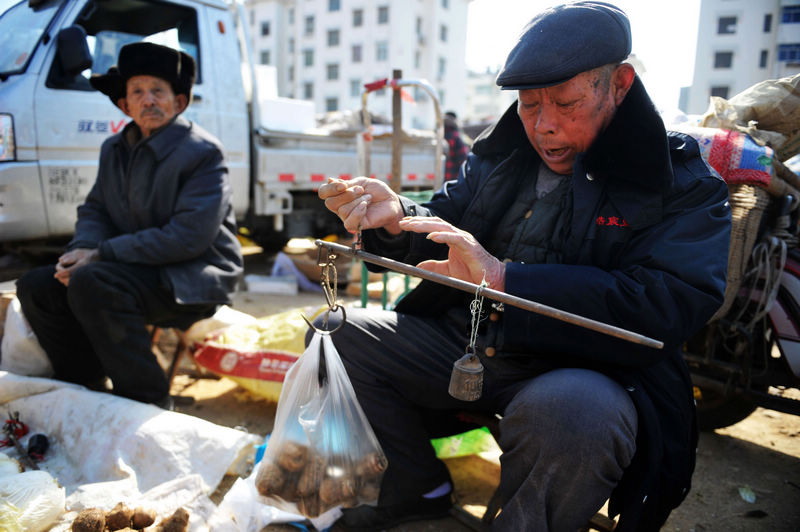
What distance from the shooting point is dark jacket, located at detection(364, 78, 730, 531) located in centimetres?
138

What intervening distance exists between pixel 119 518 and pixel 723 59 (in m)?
34.9

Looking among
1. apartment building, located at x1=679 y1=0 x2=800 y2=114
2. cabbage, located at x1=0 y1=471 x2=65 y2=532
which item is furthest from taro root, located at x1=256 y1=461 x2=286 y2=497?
apartment building, located at x1=679 y1=0 x2=800 y2=114

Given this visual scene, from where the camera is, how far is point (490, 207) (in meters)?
1.86

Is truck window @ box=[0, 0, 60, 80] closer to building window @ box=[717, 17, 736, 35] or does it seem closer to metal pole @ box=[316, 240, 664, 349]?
metal pole @ box=[316, 240, 664, 349]

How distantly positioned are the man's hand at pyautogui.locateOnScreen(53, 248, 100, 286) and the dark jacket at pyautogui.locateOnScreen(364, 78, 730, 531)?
6.60ft

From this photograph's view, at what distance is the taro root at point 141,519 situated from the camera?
1.75 meters

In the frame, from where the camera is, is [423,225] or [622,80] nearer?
[423,225]

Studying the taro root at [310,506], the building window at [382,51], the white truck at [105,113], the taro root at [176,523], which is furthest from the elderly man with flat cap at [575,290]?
the building window at [382,51]

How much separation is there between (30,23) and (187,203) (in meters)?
2.85

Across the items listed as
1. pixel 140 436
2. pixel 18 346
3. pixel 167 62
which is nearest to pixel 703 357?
pixel 140 436

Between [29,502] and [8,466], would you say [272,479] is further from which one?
[8,466]

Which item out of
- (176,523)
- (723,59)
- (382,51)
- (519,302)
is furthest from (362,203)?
(382,51)

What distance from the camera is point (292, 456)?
1691 mm

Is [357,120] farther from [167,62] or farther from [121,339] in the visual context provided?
[121,339]
